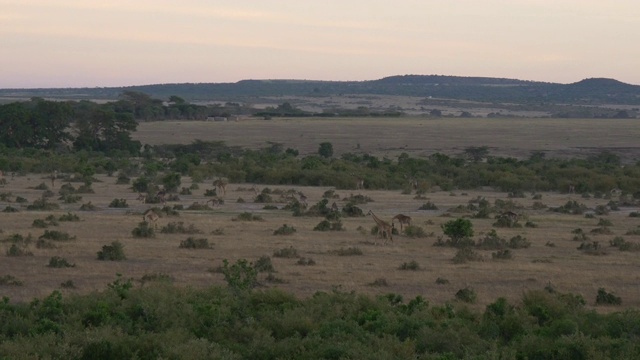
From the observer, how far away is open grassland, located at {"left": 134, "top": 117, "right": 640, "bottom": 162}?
82.5 m

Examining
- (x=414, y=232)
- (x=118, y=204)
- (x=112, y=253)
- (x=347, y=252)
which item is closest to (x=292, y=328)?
(x=112, y=253)

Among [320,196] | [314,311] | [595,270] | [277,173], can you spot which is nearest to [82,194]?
[320,196]

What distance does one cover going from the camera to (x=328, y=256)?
22.9 metres

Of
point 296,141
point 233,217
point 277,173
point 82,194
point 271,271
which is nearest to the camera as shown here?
point 271,271

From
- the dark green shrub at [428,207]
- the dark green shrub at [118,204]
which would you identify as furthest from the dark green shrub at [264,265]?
the dark green shrub at [428,207]

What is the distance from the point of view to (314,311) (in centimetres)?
1380

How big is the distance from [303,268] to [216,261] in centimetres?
204

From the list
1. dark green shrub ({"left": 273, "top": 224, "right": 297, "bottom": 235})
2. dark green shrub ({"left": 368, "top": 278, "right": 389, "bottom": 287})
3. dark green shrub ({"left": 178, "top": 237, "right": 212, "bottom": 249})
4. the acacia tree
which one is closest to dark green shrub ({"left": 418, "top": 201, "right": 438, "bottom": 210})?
dark green shrub ({"left": 273, "top": 224, "right": 297, "bottom": 235})

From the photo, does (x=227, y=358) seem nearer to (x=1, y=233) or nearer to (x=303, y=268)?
(x=303, y=268)

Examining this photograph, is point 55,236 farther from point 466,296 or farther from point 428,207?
point 428,207

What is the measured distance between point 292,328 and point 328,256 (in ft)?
32.4

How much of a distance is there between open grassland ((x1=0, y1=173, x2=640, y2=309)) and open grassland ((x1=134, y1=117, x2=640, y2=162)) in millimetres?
44655

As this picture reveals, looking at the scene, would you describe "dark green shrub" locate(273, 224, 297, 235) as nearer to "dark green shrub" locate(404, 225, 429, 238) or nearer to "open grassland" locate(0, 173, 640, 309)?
"open grassland" locate(0, 173, 640, 309)

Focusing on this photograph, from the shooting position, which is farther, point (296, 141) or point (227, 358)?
point (296, 141)
